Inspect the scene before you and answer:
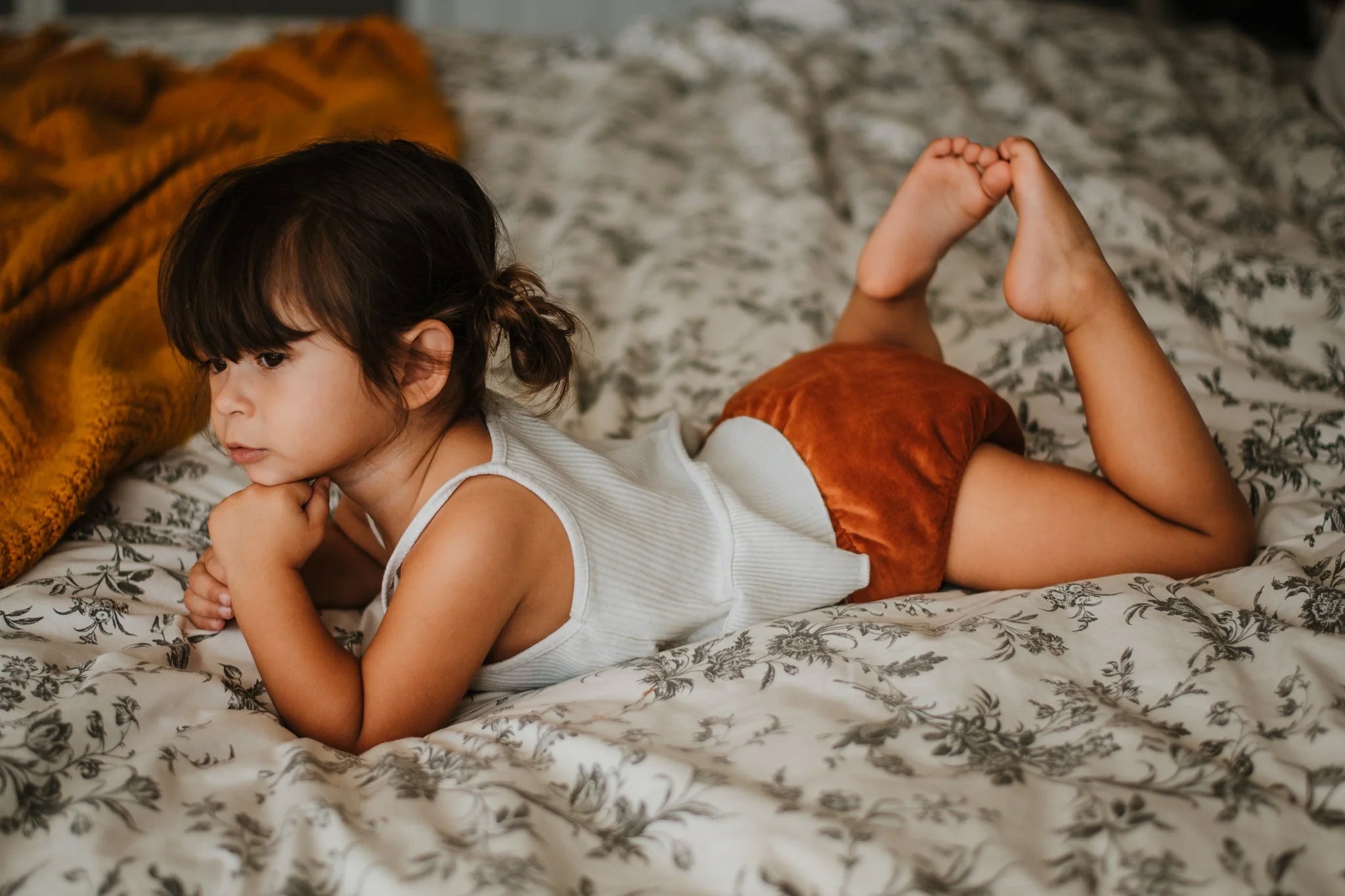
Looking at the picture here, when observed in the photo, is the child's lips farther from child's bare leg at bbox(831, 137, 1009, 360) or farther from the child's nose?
child's bare leg at bbox(831, 137, 1009, 360)

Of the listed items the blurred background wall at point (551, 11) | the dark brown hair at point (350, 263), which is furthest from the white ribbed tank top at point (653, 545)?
the blurred background wall at point (551, 11)

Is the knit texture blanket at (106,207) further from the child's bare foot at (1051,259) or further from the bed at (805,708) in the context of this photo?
the child's bare foot at (1051,259)

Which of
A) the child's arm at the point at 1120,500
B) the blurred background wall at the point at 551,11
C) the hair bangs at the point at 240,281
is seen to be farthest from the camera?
the blurred background wall at the point at 551,11

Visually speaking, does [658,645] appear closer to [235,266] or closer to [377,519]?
[377,519]

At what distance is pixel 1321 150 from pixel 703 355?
1.13 metres

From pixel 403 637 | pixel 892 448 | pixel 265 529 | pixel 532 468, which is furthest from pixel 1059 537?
pixel 265 529

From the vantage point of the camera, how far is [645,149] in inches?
78.7

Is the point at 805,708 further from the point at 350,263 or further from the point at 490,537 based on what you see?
the point at 350,263

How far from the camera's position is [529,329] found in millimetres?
934

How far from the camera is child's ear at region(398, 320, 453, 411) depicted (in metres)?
0.89

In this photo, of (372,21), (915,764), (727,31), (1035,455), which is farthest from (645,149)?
(915,764)

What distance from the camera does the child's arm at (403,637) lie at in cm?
83

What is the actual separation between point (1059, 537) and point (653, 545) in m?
0.37

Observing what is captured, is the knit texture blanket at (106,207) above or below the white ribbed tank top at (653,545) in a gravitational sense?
above
